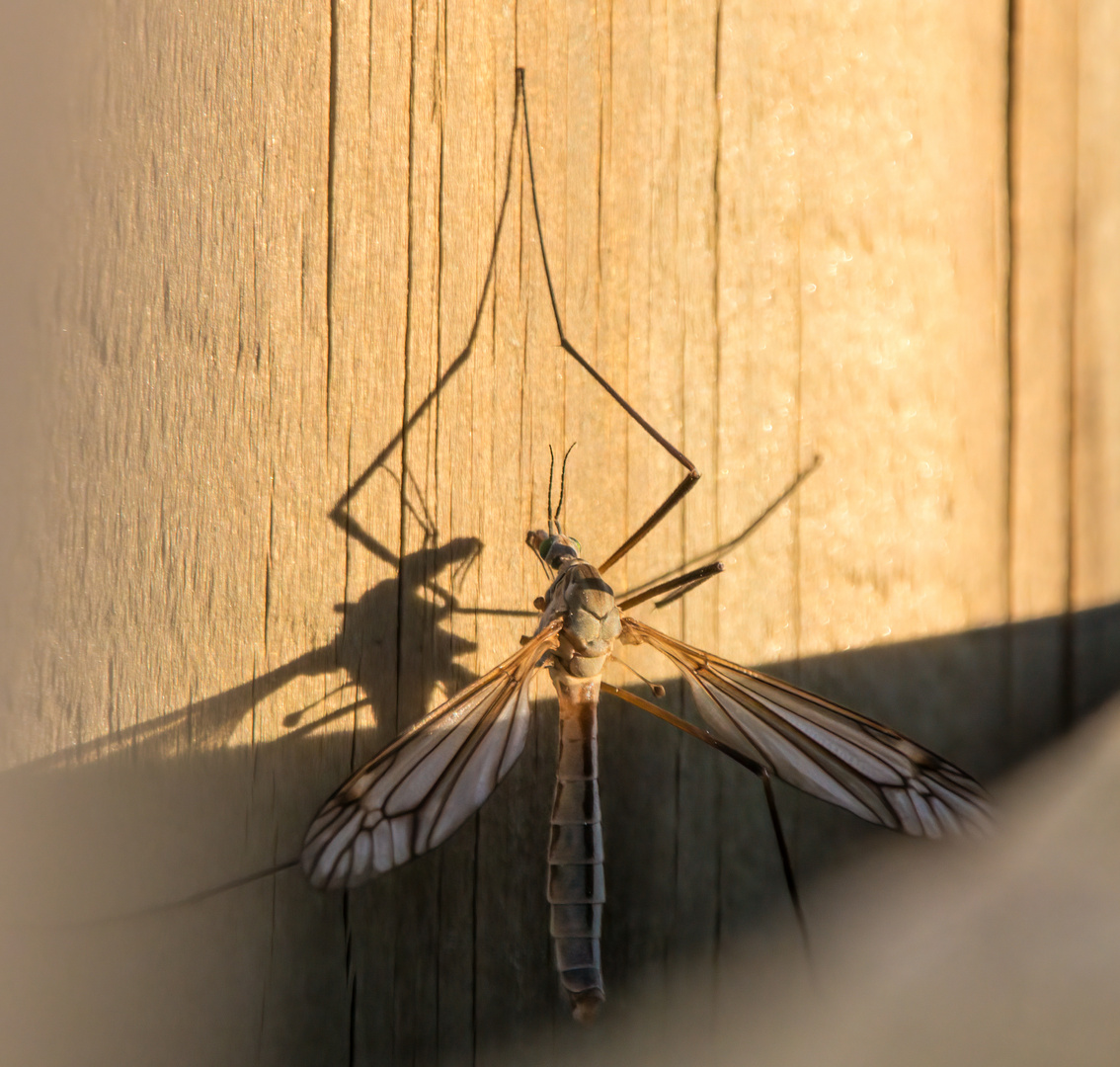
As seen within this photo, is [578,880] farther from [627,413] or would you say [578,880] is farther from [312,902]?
[627,413]

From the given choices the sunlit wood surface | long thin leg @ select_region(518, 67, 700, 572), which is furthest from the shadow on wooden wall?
long thin leg @ select_region(518, 67, 700, 572)

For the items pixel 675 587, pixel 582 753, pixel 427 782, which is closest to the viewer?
pixel 427 782

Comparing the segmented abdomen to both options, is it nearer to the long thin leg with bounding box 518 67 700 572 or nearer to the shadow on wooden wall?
the shadow on wooden wall

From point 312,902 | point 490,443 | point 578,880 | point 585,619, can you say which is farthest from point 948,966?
point 490,443

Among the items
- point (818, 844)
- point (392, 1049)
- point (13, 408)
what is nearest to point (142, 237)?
point (13, 408)

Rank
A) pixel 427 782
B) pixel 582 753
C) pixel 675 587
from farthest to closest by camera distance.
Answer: pixel 675 587 < pixel 582 753 < pixel 427 782

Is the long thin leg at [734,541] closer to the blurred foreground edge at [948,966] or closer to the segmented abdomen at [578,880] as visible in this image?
the segmented abdomen at [578,880]
